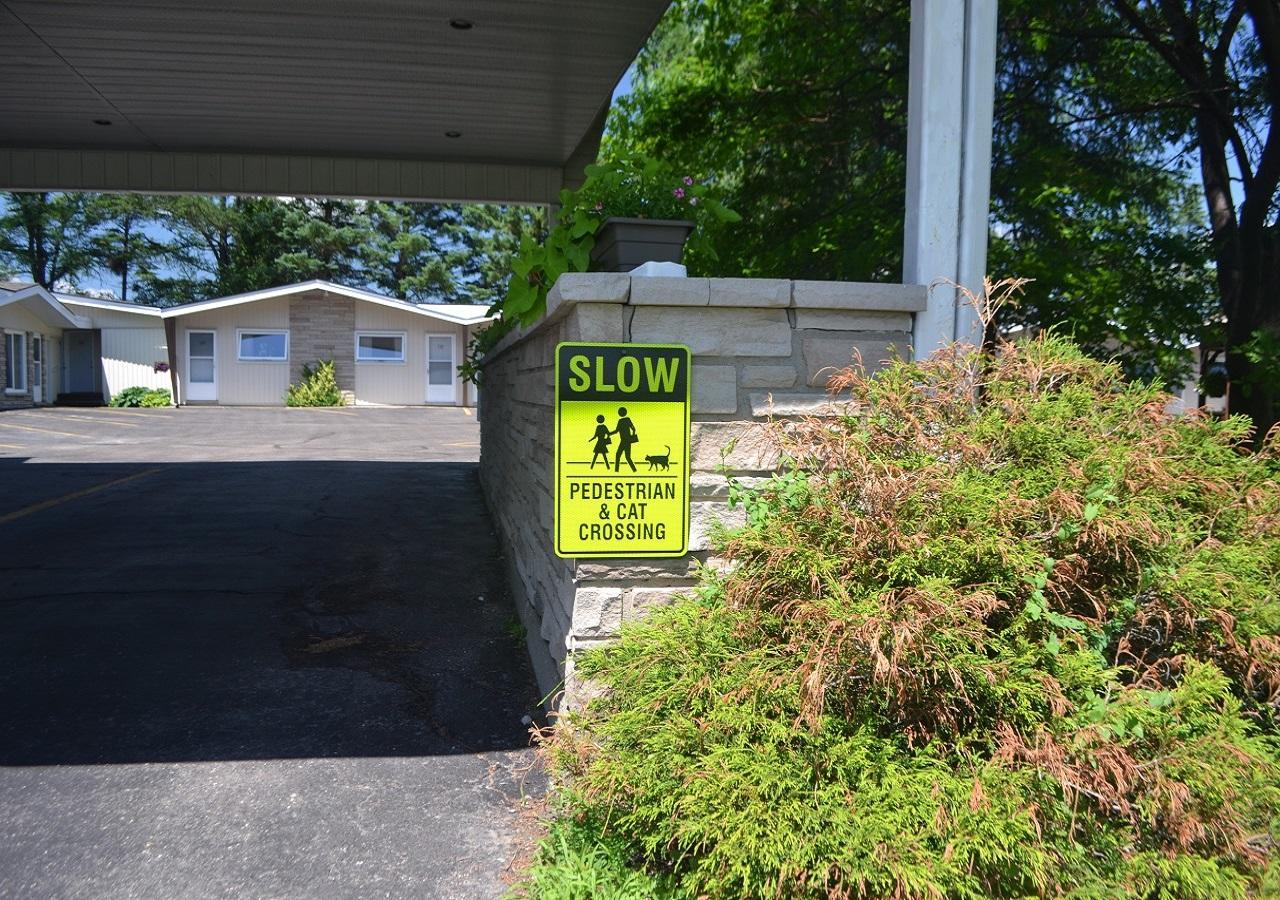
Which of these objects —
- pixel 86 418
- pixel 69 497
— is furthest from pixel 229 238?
pixel 69 497

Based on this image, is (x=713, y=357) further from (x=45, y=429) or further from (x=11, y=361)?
(x=11, y=361)

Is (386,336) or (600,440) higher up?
(386,336)

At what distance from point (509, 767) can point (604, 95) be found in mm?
5925

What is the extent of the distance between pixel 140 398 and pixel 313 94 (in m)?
24.2

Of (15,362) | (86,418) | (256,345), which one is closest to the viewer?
(86,418)

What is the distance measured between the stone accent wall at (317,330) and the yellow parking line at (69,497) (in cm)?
1801

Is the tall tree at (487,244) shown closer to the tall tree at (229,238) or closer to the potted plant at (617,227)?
the tall tree at (229,238)

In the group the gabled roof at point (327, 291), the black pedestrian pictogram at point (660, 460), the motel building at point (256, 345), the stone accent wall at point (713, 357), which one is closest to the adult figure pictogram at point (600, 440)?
the black pedestrian pictogram at point (660, 460)

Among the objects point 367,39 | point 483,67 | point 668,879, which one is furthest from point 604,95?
point 668,879

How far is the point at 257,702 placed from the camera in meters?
4.57

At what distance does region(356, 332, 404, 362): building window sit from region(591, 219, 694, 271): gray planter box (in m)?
27.9

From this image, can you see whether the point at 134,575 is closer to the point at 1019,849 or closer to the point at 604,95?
the point at 604,95

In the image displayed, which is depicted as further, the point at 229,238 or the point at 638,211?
the point at 229,238

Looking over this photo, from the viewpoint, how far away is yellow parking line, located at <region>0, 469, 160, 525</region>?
9.08 meters
